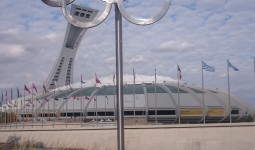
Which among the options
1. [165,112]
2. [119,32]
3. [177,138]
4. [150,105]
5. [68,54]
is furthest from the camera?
[68,54]

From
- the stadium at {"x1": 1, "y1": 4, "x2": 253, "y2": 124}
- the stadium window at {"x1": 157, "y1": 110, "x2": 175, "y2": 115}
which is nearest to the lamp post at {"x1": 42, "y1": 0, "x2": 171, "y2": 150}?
the stadium at {"x1": 1, "y1": 4, "x2": 253, "y2": 124}

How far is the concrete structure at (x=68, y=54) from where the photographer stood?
10056cm

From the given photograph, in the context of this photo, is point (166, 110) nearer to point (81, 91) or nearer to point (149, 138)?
point (81, 91)

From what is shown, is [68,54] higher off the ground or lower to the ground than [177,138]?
higher

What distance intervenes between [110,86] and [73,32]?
38.4 metres

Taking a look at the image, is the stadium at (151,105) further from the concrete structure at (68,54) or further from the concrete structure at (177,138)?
the concrete structure at (68,54)

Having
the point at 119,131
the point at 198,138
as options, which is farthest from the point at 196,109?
the point at 119,131

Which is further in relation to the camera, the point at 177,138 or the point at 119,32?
the point at 177,138

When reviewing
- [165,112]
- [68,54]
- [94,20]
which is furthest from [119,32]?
[68,54]

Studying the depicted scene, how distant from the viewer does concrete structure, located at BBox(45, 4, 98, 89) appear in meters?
101

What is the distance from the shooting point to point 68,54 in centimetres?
10531

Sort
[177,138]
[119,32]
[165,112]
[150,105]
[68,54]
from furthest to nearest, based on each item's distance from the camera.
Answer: [68,54] < [150,105] < [165,112] < [177,138] < [119,32]

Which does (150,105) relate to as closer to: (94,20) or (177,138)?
(177,138)

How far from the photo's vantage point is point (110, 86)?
68.7 meters
